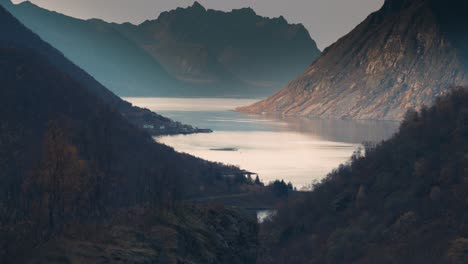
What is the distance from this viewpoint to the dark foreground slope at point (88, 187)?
40.0 meters

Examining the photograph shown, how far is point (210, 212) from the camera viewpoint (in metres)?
51.2

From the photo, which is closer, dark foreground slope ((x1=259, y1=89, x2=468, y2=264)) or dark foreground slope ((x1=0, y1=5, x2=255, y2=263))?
dark foreground slope ((x1=0, y1=5, x2=255, y2=263))

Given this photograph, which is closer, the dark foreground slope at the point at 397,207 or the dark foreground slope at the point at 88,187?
the dark foreground slope at the point at 88,187

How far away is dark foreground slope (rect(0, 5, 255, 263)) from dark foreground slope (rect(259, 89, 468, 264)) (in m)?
16.6

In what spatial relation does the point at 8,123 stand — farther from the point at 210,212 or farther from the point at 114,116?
the point at 210,212

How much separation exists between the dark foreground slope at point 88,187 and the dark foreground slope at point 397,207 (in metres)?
16.6

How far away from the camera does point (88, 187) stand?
90.7 m

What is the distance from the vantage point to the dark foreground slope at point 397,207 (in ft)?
235

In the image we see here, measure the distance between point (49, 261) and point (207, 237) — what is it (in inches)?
567

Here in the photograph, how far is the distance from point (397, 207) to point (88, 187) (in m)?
36.4

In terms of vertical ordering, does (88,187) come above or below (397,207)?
above

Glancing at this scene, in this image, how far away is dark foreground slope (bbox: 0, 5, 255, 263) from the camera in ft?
131

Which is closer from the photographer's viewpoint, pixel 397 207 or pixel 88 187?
pixel 397 207

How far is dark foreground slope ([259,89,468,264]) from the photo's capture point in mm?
71688
